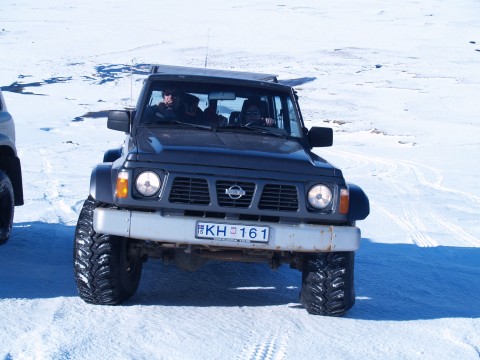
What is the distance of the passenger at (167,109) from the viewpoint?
6258 mm

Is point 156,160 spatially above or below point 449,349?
above

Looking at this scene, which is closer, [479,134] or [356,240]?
[356,240]

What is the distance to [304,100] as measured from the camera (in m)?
26.7

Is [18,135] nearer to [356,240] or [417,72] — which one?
[356,240]

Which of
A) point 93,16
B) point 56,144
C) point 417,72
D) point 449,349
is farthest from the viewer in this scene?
point 93,16

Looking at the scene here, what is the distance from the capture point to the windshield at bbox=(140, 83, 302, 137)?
6.25m

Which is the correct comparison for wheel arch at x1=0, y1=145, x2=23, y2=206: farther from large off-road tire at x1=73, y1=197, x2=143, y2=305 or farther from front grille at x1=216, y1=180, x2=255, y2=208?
front grille at x1=216, y1=180, x2=255, y2=208

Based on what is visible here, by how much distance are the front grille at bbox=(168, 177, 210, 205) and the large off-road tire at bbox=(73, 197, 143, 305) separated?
55cm

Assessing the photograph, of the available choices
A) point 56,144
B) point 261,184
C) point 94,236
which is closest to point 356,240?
point 261,184

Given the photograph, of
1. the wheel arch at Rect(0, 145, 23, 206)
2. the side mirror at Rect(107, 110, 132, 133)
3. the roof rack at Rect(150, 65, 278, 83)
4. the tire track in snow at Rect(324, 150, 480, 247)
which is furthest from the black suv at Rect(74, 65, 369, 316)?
the tire track in snow at Rect(324, 150, 480, 247)

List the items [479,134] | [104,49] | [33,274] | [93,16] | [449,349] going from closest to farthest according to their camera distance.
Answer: [449,349] → [33,274] → [479,134] → [104,49] → [93,16]

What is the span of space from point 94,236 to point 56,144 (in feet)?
39.4

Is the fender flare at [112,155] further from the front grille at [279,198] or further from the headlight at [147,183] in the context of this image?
the front grille at [279,198]

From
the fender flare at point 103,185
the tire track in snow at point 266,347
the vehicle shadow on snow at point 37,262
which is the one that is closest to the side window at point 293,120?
the fender flare at point 103,185
